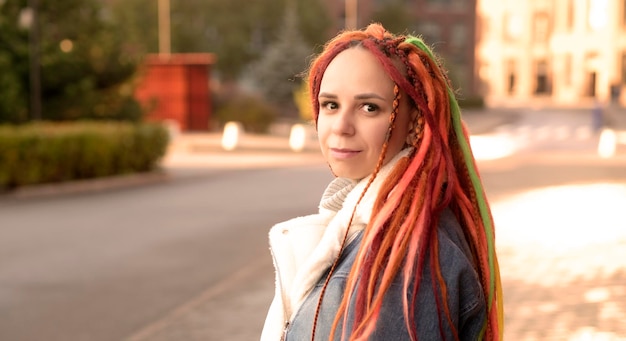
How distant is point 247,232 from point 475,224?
35.8 feet

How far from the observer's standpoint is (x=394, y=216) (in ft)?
6.76

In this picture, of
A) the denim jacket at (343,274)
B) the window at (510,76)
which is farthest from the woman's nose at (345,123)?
the window at (510,76)

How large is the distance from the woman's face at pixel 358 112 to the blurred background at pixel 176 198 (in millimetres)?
479

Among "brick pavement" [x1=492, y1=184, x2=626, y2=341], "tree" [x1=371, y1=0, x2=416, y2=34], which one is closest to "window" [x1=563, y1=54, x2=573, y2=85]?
"tree" [x1=371, y1=0, x2=416, y2=34]

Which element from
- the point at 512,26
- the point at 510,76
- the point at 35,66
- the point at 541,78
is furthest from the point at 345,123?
the point at 510,76

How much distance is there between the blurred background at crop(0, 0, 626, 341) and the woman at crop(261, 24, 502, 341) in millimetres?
466

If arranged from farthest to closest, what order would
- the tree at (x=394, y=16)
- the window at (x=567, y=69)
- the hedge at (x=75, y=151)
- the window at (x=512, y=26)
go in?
the window at (x=512, y=26) < the window at (x=567, y=69) < the tree at (x=394, y=16) < the hedge at (x=75, y=151)

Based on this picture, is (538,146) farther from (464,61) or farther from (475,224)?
(464,61)

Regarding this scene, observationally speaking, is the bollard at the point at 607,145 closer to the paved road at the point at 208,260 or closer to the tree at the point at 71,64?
the paved road at the point at 208,260

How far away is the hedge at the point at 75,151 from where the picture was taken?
58.0 ft

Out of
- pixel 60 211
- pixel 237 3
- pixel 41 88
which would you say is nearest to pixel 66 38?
pixel 41 88

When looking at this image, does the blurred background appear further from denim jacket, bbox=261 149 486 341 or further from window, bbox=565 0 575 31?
window, bbox=565 0 575 31

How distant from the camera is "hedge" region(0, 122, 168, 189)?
58.0 feet

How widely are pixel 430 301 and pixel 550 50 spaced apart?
111m
